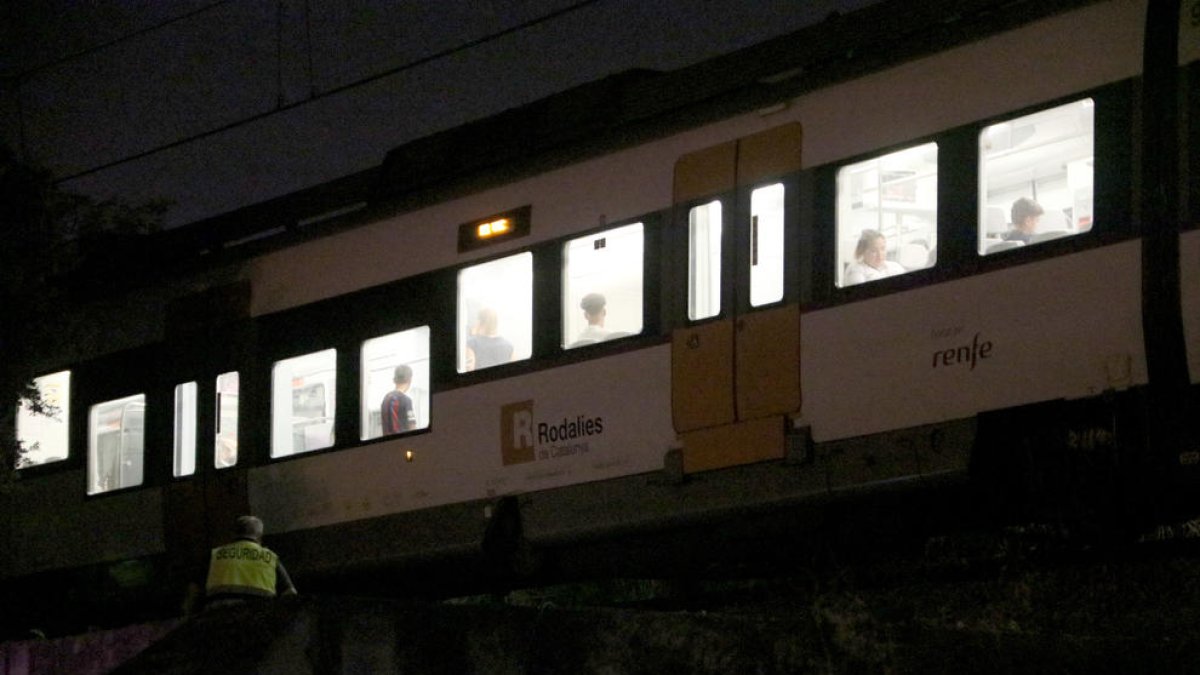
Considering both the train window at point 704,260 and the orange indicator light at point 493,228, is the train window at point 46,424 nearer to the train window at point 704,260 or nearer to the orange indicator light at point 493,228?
the orange indicator light at point 493,228

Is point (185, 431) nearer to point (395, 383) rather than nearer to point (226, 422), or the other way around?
point (226, 422)

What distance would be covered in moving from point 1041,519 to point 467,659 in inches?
152

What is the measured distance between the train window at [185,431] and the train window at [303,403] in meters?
0.99

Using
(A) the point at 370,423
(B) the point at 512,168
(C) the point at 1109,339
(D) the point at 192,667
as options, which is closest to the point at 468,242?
(B) the point at 512,168

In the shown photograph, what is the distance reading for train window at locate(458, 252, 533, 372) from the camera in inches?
483

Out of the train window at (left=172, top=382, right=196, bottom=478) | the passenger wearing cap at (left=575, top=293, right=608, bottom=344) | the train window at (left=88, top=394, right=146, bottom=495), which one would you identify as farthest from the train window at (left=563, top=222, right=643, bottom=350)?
the train window at (left=88, top=394, right=146, bottom=495)

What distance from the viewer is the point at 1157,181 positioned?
905 cm

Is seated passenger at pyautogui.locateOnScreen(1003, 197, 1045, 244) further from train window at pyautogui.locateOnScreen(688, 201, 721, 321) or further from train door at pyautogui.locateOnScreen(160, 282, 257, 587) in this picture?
train door at pyautogui.locateOnScreen(160, 282, 257, 587)

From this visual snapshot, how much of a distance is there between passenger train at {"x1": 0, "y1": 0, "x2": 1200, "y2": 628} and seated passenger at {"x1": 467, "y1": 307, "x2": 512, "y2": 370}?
3 centimetres

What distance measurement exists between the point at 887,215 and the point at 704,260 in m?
1.31

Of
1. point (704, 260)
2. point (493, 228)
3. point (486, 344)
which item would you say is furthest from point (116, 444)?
point (704, 260)

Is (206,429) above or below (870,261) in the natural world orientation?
below

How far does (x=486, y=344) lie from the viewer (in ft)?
41.2

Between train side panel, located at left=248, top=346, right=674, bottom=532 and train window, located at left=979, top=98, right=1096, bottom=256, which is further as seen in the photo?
train side panel, located at left=248, top=346, right=674, bottom=532
